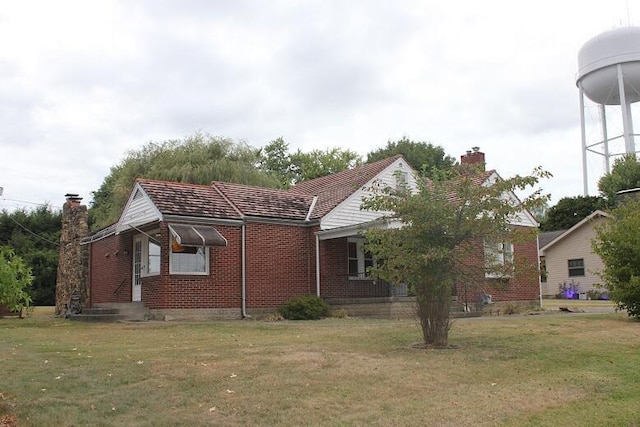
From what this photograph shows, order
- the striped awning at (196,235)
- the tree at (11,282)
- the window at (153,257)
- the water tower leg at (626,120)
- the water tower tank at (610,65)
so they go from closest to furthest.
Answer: the striped awning at (196,235), the window at (153,257), the tree at (11,282), the water tower tank at (610,65), the water tower leg at (626,120)

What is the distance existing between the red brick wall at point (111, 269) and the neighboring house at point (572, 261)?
26.9 m

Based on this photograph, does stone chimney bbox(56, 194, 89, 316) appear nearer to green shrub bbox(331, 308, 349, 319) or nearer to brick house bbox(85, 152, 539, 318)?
brick house bbox(85, 152, 539, 318)

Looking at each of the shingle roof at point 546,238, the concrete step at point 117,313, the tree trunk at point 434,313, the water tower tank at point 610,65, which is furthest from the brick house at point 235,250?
the water tower tank at point 610,65

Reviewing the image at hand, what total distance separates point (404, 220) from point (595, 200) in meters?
39.7

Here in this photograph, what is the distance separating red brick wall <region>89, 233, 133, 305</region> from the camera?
2167 centimetres

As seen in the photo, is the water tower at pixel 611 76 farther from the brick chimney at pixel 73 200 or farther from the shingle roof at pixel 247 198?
the brick chimney at pixel 73 200

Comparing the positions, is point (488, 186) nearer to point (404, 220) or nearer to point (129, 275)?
point (404, 220)

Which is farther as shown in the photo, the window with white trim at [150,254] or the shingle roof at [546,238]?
the shingle roof at [546,238]

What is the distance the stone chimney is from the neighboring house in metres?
27.8

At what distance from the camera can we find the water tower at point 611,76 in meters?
43.4

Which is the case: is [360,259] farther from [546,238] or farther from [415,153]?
[415,153]

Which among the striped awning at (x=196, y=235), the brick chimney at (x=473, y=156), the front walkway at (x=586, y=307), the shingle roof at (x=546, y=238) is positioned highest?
the brick chimney at (x=473, y=156)

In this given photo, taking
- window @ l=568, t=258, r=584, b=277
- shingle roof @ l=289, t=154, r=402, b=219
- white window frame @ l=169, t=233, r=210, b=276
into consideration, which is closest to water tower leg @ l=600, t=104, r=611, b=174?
window @ l=568, t=258, r=584, b=277

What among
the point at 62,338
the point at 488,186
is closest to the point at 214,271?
the point at 62,338
